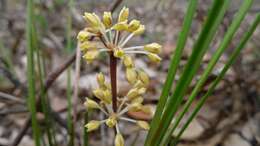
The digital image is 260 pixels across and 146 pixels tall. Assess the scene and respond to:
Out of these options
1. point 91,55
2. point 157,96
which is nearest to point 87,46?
point 91,55

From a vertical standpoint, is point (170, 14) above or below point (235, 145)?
above

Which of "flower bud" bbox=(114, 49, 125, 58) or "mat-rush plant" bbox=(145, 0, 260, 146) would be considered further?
"flower bud" bbox=(114, 49, 125, 58)

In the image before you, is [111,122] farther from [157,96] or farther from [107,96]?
[157,96]

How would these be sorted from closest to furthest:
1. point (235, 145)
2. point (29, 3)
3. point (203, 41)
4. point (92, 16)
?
1. point (203, 41)
2. point (92, 16)
3. point (29, 3)
4. point (235, 145)

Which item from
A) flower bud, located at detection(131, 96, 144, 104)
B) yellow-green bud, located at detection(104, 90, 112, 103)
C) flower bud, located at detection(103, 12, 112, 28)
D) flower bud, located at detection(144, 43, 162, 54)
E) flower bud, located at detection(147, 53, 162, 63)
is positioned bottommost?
flower bud, located at detection(131, 96, 144, 104)

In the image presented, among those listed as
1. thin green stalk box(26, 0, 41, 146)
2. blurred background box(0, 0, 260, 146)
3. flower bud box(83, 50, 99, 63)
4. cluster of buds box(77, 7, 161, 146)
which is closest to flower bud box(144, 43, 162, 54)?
cluster of buds box(77, 7, 161, 146)

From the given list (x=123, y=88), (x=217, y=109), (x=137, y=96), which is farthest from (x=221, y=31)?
(x=137, y=96)

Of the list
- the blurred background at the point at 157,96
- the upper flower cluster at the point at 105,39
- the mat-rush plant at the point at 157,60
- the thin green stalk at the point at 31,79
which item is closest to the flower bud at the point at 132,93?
the mat-rush plant at the point at 157,60

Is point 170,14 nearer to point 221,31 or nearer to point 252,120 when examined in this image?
point 221,31

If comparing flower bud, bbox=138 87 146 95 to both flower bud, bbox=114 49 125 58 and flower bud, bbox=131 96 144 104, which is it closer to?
flower bud, bbox=131 96 144 104

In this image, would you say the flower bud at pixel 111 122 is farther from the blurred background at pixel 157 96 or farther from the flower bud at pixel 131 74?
the blurred background at pixel 157 96
